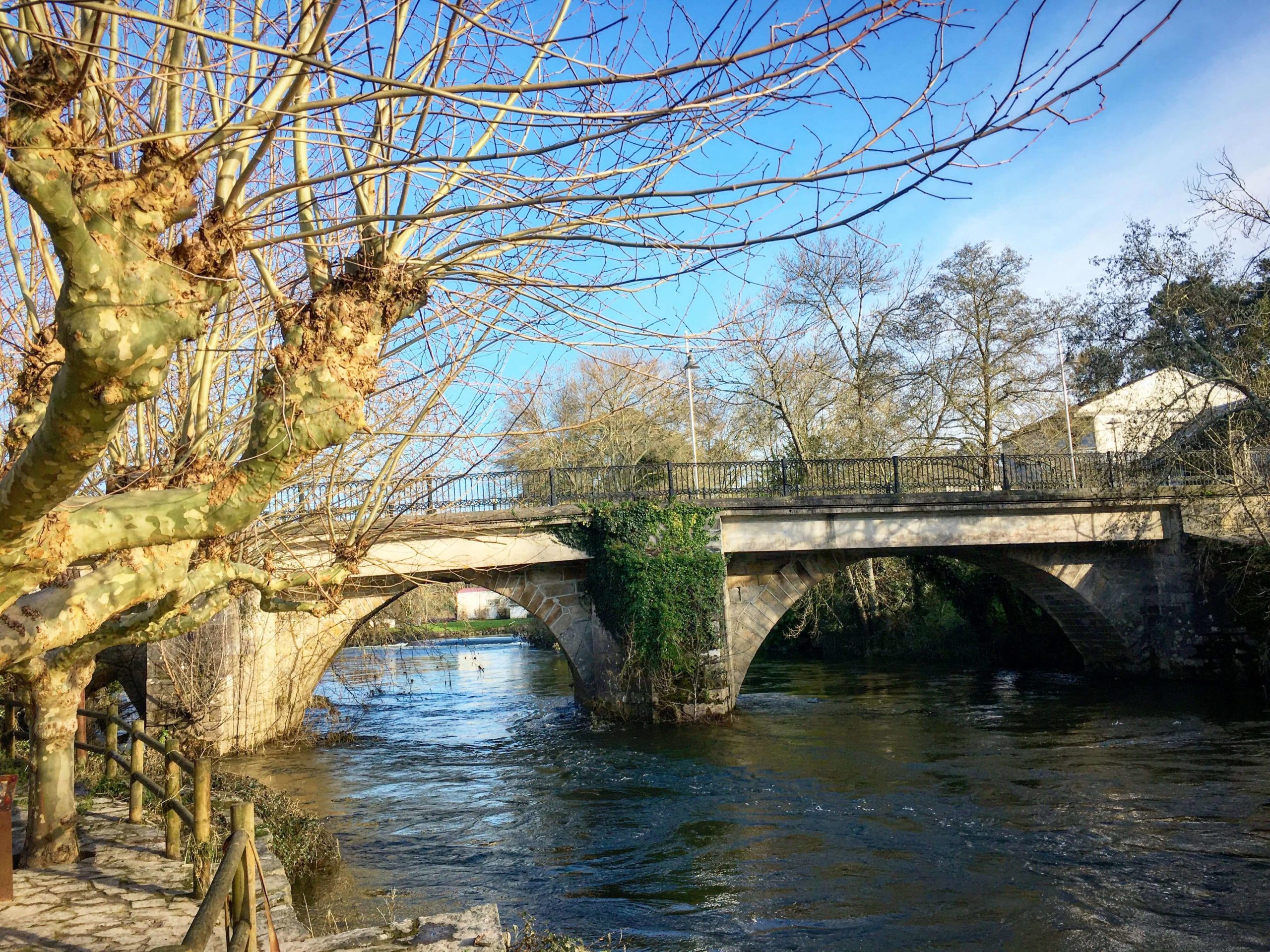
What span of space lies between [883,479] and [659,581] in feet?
19.9

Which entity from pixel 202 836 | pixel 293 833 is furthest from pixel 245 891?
pixel 293 833

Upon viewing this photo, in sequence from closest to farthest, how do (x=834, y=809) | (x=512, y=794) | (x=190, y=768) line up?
(x=190, y=768)
(x=834, y=809)
(x=512, y=794)

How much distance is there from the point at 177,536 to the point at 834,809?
7970mm

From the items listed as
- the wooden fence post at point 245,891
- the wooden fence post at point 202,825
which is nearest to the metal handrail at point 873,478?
the wooden fence post at point 202,825

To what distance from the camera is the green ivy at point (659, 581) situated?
49.1 ft

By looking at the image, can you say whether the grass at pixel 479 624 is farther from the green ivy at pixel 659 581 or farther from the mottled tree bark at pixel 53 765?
the mottled tree bark at pixel 53 765

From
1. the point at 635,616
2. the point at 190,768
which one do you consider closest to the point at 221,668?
the point at 635,616

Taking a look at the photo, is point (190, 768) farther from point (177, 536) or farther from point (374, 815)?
point (374, 815)

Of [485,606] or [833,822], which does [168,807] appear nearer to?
[833,822]

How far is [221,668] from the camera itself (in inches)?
514

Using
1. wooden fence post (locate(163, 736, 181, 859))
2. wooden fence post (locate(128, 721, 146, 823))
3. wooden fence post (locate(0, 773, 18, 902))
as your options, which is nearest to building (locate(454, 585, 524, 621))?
wooden fence post (locate(128, 721, 146, 823))

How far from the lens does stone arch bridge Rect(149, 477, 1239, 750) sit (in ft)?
45.6

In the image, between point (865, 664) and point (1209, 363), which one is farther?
point (865, 664)

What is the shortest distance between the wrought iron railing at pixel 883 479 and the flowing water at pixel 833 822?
12.2ft
